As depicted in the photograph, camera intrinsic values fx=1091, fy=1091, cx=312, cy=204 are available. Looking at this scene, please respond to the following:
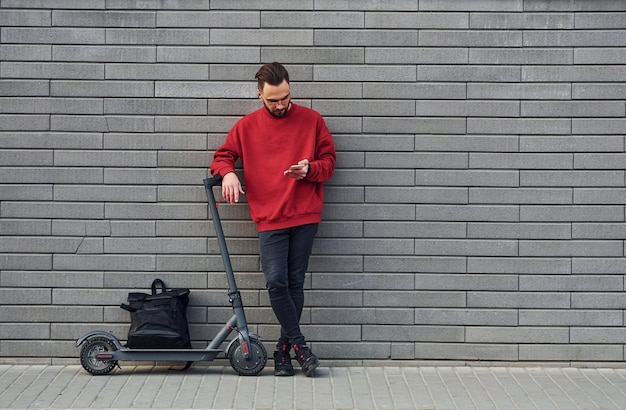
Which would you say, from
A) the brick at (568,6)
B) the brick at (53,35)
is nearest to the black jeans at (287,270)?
the brick at (53,35)

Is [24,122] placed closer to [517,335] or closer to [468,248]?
[468,248]

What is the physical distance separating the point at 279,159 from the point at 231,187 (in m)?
0.41

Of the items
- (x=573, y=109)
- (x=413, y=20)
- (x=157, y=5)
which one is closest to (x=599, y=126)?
(x=573, y=109)

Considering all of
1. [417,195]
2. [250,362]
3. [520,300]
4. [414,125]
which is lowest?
[250,362]

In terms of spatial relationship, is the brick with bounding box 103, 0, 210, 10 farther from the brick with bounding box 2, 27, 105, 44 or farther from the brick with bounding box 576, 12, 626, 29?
the brick with bounding box 576, 12, 626, 29

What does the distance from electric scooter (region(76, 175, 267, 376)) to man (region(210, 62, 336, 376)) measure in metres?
0.15

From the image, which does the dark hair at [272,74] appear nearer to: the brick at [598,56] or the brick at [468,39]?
the brick at [468,39]

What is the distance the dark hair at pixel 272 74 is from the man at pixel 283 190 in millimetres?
26

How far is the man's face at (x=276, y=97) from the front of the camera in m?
7.04

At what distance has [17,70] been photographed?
7.52 m

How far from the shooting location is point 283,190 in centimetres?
722

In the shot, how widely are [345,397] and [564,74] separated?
270cm

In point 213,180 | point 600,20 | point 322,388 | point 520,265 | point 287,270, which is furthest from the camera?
point 520,265

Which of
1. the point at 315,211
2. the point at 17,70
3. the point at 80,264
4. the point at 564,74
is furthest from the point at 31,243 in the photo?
the point at 564,74
